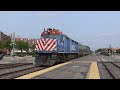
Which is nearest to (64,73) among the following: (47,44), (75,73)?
(75,73)

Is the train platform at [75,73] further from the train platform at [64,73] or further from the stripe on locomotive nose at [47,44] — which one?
the stripe on locomotive nose at [47,44]

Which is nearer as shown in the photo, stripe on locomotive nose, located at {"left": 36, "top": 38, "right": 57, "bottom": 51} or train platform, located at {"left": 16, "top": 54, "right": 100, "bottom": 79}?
train platform, located at {"left": 16, "top": 54, "right": 100, "bottom": 79}

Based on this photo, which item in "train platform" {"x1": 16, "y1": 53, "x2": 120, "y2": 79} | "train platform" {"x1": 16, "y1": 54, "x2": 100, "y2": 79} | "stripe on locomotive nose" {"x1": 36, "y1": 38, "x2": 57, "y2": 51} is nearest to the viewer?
"train platform" {"x1": 16, "y1": 54, "x2": 100, "y2": 79}

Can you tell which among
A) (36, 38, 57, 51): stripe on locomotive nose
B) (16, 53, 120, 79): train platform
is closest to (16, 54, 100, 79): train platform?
(16, 53, 120, 79): train platform

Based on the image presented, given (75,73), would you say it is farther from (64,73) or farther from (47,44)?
(47,44)

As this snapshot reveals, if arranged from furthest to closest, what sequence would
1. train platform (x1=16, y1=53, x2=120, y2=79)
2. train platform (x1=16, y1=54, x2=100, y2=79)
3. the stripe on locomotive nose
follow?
the stripe on locomotive nose, train platform (x1=16, y1=53, x2=120, y2=79), train platform (x1=16, y1=54, x2=100, y2=79)

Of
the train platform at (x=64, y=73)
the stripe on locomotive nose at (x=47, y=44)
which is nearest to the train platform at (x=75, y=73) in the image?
the train platform at (x=64, y=73)

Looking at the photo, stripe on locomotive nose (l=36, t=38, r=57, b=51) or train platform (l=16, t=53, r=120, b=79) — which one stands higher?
stripe on locomotive nose (l=36, t=38, r=57, b=51)

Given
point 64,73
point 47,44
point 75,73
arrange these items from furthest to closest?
point 47,44 → point 75,73 → point 64,73

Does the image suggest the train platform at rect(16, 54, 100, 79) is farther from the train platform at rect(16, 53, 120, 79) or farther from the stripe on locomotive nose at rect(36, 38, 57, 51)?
the stripe on locomotive nose at rect(36, 38, 57, 51)
